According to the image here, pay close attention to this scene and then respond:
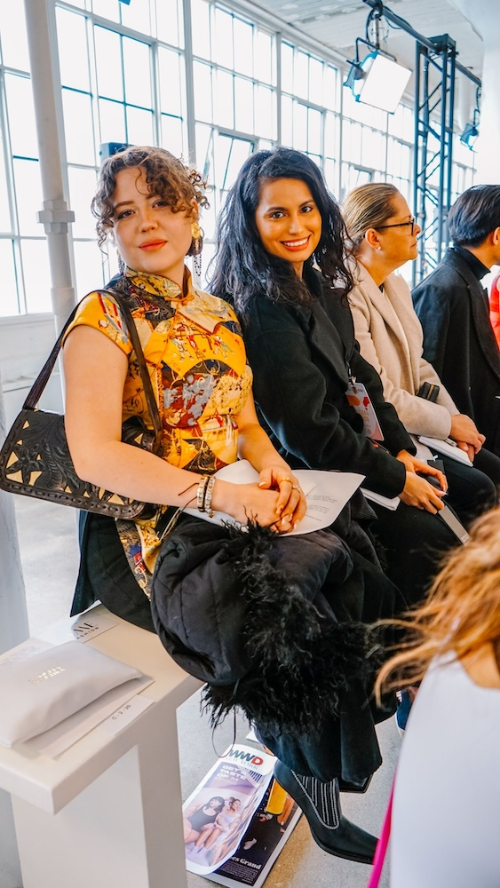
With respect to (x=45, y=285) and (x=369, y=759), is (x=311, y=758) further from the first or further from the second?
(x=45, y=285)

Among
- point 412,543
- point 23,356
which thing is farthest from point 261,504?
point 23,356

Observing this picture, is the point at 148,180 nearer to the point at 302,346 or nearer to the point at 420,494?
the point at 302,346

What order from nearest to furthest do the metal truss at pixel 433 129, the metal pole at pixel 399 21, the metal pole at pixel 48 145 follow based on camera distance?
the metal pole at pixel 48 145
the metal pole at pixel 399 21
the metal truss at pixel 433 129

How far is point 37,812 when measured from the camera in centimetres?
129

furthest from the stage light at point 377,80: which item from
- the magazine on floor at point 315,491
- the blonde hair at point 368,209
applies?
the magazine on floor at point 315,491

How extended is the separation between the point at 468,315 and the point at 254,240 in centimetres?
116

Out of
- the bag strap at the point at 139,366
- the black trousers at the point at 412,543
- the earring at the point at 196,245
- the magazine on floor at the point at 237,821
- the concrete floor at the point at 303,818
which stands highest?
the earring at the point at 196,245

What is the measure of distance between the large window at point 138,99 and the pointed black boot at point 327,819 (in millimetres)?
4180

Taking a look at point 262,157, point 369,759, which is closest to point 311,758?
point 369,759

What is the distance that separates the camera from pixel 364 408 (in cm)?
165

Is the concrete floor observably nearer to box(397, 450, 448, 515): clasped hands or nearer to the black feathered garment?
the black feathered garment

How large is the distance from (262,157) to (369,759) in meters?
1.34

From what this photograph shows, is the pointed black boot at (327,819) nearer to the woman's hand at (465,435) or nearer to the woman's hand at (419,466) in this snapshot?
the woman's hand at (419,466)

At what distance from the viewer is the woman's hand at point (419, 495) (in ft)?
5.40
